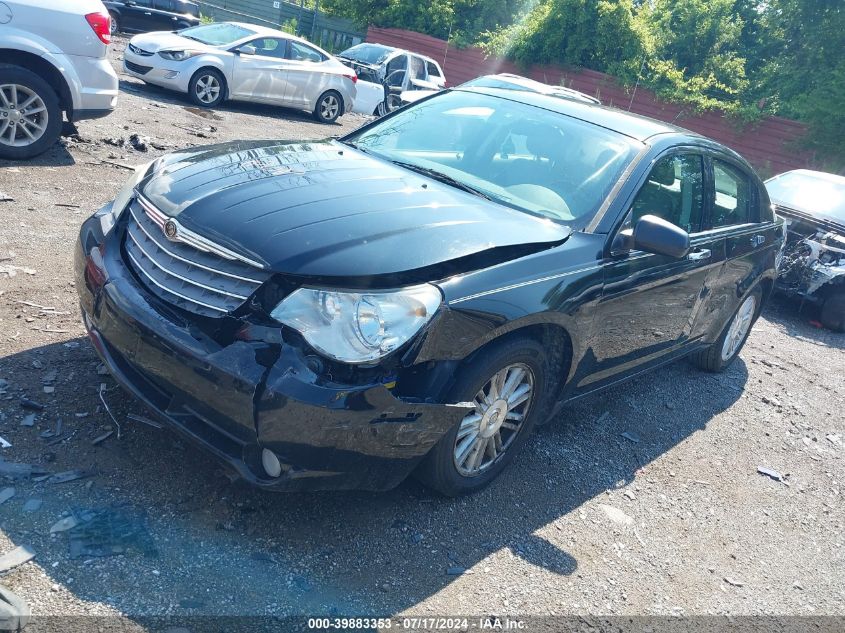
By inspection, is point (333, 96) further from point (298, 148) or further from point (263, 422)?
point (263, 422)

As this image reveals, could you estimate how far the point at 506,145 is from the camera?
4266mm

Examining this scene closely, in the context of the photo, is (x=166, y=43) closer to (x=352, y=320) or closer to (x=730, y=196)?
(x=730, y=196)

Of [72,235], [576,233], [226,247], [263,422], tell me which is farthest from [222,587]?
[72,235]

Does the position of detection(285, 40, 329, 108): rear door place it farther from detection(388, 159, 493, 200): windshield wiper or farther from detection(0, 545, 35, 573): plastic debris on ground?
detection(0, 545, 35, 573): plastic debris on ground

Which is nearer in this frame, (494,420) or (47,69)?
(494,420)

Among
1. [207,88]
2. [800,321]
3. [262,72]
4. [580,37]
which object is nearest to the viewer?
[800,321]

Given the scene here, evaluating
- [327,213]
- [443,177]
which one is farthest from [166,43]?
[327,213]

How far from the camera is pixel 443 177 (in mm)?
4059

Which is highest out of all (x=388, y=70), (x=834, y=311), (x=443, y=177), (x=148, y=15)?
(x=443, y=177)

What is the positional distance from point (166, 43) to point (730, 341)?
10.3m

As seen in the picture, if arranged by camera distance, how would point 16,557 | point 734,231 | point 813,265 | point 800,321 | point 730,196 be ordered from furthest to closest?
point 800,321 → point 813,265 → point 730,196 → point 734,231 → point 16,557

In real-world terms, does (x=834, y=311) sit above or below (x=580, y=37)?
below

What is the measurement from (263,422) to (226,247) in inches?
28.7

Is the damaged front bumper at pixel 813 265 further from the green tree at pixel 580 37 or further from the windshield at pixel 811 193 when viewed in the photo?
the green tree at pixel 580 37
